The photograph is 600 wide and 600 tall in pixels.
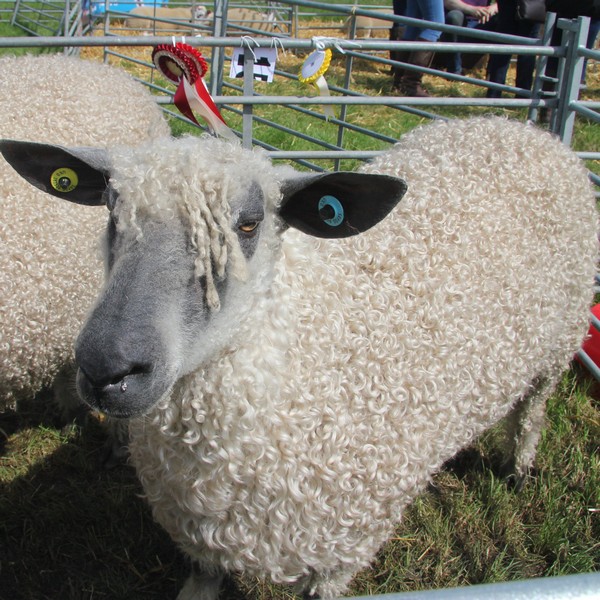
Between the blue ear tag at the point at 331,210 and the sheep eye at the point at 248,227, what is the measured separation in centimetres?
18

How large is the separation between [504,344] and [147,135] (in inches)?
84.6

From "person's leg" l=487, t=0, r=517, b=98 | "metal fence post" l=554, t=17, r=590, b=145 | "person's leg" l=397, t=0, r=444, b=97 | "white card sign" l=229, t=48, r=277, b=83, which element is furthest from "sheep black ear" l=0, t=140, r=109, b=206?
"person's leg" l=487, t=0, r=517, b=98

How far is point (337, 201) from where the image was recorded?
1.69m

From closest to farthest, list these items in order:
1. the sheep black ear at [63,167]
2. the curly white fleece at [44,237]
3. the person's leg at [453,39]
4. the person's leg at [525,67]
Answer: the sheep black ear at [63,167] → the curly white fleece at [44,237] → the person's leg at [525,67] → the person's leg at [453,39]

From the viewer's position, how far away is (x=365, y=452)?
192 cm

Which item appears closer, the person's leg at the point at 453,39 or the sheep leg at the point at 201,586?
the sheep leg at the point at 201,586

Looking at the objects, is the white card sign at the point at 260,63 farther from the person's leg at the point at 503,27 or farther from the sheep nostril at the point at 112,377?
the person's leg at the point at 503,27

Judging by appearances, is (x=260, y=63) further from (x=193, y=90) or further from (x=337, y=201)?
(x=337, y=201)

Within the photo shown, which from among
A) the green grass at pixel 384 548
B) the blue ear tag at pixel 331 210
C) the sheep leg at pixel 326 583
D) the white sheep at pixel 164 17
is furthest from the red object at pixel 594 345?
the white sheep at pixel 164 17

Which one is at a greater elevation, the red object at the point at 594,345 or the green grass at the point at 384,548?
the red object at the point at 594,345

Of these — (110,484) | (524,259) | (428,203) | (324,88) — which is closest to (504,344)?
(524,259)

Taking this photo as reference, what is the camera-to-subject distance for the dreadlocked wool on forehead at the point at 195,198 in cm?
154

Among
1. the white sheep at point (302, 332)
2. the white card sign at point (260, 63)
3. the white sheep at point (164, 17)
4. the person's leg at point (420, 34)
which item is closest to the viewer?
the white sheep at point (302, 332)

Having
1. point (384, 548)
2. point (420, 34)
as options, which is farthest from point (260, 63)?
point (420, 34)
